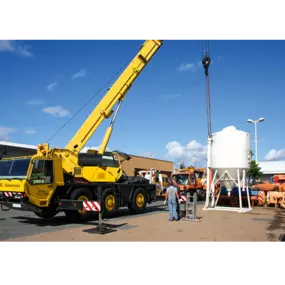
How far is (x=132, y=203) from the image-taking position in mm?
13906

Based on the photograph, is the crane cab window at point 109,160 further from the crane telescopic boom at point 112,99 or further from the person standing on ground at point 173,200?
the person standing on ground at point 173,200

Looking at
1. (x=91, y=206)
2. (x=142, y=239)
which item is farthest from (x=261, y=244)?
(x=91, y=206)

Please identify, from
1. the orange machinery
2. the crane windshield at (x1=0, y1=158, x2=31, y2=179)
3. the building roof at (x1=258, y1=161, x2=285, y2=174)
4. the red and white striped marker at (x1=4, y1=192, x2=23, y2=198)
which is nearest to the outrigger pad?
the red and white striped marker at (x1=4, y1=192, x2=23, y2=198)

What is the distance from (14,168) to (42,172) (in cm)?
107

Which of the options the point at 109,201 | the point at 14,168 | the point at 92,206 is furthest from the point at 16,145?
the point at 92,206

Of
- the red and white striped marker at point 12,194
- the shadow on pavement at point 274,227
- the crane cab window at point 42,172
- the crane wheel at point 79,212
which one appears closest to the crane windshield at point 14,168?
the crane cab window at point 42,172

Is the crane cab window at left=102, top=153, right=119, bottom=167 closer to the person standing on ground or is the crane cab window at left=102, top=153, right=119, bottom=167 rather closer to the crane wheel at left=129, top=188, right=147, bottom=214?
the crane wheel at left=129, top=188, right=147, bottom=214

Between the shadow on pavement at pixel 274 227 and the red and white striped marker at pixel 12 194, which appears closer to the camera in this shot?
the shadow on pavement at pixel 274 227

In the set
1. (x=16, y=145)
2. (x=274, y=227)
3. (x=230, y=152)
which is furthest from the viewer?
(x=16, y=145)

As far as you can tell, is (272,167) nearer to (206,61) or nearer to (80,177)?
(206,61)

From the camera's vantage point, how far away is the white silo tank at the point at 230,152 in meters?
15.5

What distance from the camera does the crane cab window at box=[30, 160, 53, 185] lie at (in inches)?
411

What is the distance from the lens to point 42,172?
1077 cm
